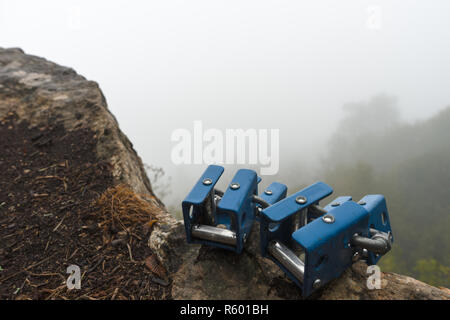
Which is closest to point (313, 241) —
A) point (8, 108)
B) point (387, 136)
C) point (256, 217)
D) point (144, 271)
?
point (256, 217)

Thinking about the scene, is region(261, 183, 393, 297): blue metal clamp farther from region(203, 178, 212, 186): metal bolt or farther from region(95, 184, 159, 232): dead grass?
region(95, 184, 159, 232): dead grass

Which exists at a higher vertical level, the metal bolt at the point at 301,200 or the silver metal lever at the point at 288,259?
the metal bolt at the point at 301,200

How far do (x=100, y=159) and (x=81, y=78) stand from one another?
2.94m

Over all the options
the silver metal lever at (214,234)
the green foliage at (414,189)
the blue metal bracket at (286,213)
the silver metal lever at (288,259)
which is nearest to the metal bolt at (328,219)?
the blue metal bracket at (286,213)

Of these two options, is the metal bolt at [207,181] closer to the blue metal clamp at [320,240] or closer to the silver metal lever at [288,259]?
the blue metal clamp at [320,240]

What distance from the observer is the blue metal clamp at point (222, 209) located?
1.79 meters

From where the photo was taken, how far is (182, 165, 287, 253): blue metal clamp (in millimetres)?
1791

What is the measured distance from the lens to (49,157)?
10.8 feet

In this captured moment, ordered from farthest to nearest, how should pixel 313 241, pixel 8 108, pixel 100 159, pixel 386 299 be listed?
pixel 8 108
pixel 100 159
pixel 386 299
pixel 313 241

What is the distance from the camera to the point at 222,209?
5.72 feet

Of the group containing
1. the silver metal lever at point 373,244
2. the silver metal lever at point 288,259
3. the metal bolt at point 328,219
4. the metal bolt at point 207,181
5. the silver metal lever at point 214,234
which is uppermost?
the metal bolt at point 207,181

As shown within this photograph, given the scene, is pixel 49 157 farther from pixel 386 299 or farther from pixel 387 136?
pixel 387 136

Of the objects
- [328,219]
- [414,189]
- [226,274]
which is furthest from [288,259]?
[414,189]

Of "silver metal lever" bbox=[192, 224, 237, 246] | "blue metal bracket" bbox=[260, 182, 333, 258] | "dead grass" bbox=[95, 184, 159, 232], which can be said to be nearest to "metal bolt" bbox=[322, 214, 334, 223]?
"blue metal bracket" bbox=[260, 182, 333, 258]
